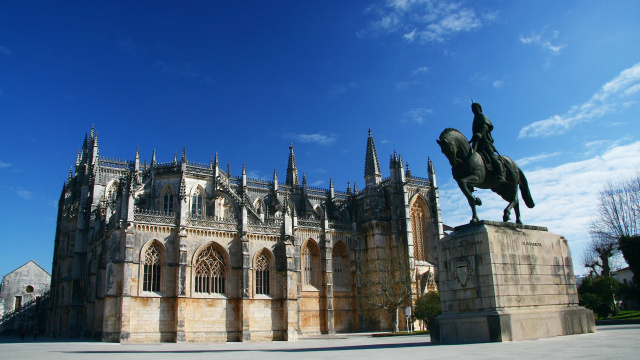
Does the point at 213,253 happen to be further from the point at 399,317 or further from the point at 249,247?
the point at 399,317

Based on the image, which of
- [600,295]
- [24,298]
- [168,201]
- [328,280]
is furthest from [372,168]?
[24,298]

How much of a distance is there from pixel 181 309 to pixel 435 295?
2145 cm

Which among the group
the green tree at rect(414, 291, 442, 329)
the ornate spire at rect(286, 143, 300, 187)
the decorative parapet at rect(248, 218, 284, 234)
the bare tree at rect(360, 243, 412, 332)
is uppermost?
the ornate spire at rect(286, 143, 300, 187)

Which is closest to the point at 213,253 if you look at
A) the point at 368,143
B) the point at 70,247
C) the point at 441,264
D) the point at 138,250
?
the point at 138,250

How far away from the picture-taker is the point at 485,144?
15.8 m

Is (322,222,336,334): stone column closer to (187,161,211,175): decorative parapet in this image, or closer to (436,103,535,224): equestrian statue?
(187,161,211,175): decorative parapet

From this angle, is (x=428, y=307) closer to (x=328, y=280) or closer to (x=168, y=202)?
(x=328, y=280)

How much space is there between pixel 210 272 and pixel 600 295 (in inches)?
1186

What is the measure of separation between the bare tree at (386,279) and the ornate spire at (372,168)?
26.1 ft

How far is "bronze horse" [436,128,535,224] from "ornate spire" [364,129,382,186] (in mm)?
36257

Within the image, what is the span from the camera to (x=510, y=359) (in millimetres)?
8891

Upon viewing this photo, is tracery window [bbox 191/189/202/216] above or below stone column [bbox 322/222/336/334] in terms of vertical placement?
above

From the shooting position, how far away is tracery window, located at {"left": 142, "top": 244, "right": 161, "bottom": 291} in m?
32.3

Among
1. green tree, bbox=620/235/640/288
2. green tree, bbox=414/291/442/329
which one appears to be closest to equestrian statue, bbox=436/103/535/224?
green tree, bbox=620/235/640/288
